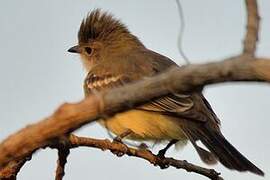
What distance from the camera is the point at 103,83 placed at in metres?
7.65

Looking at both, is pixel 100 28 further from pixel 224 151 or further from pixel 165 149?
pixel 224 151

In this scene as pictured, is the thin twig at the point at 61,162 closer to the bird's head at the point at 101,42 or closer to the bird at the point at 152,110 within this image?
the bird at the point at 152,110

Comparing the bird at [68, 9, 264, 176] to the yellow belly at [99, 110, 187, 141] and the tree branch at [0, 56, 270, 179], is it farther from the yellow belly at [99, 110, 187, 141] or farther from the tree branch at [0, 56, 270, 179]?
the tree branch at [0, 56, 270, 179]

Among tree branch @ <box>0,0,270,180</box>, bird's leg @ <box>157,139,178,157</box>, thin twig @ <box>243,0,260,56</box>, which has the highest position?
thin twig @ <box>243,0,260,56</box>

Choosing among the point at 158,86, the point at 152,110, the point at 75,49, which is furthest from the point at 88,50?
the point at 158,86

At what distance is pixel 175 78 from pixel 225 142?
383cm

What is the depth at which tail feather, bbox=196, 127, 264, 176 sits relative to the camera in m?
5.84

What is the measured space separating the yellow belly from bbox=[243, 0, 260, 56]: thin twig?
3648mm

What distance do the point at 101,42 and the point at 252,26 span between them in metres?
5.88

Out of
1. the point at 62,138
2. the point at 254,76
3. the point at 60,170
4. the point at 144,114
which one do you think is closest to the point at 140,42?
the point at 144,114

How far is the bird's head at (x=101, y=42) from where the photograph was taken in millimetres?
8759

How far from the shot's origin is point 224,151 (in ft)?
20.5

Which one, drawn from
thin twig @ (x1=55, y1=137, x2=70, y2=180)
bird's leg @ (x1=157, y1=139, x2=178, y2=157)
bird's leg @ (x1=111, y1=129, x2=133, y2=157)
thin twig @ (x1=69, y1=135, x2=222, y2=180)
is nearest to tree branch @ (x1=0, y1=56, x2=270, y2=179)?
thin twig @ (x1=69, y1=135, x2=222, y2=180)

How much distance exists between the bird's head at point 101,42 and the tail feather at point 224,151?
2.37 m
